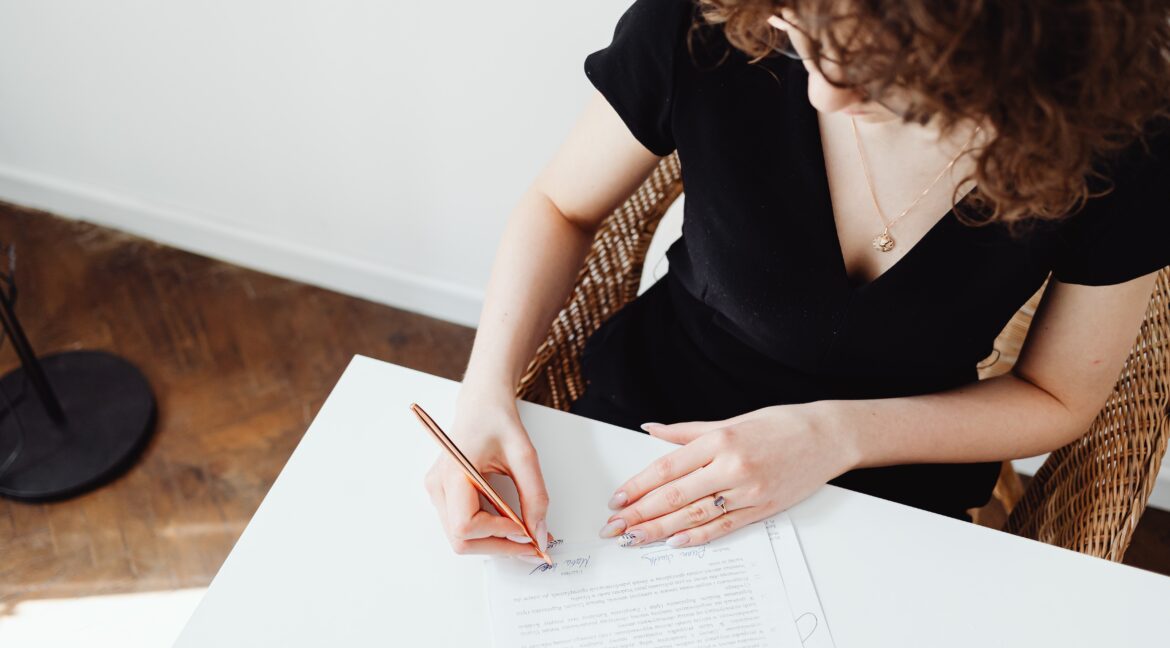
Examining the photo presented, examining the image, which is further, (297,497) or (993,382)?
(993,382)

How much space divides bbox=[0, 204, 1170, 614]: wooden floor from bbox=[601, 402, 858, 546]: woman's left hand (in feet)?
3.78

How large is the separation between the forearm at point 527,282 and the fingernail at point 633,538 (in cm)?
24

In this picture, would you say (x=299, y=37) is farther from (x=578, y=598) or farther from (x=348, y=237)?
(x=578, y=598)

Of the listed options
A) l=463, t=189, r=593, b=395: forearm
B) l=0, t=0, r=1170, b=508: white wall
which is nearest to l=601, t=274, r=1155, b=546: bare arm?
l=463, t=189, r=593, b=395: forearm

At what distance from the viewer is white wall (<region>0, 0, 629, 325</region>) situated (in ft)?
5.25

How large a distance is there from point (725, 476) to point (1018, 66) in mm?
447

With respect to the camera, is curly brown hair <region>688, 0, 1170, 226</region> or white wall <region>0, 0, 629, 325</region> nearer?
curly brown hair <region>688, 0, 1170, 226</region>

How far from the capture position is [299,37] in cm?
168

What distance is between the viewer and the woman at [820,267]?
763mm

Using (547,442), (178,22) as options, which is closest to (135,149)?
(178,22)

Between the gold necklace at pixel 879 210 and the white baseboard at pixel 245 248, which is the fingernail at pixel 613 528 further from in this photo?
the white baseboard at pixel 245 248

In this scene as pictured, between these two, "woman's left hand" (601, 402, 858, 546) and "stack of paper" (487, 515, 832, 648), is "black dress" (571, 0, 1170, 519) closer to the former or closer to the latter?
"woman's left hand" (601, 402, 858, 546)

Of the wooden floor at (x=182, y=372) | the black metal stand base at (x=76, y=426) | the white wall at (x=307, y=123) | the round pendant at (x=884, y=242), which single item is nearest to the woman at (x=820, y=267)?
the round pendant at (x=884, y=242)

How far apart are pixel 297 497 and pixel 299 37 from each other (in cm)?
110
